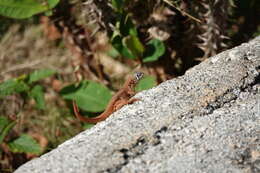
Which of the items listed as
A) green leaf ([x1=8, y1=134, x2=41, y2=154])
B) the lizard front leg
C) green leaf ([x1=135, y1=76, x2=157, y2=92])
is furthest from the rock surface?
green leaf ([x1=8, y1=134, x2=41, y2=154])

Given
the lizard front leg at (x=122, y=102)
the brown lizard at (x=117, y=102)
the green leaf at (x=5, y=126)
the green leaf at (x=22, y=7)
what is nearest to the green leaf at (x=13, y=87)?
the green leaf at (x=5, y=126)

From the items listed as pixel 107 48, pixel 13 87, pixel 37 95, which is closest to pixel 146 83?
pixel 37 95

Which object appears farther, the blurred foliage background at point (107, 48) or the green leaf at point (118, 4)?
the blurred foliage background at point (107, 48)

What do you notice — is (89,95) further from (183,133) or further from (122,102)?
(183,133)

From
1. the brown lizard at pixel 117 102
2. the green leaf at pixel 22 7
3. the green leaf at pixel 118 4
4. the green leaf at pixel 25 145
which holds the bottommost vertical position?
the green leaf at pixel 25 145

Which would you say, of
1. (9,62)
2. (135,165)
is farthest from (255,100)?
(9,62)

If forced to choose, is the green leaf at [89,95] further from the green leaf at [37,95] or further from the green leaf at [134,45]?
the green leaf at [134,45]

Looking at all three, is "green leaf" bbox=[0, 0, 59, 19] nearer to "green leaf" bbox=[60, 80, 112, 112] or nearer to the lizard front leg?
"green leaf" bbox=[60, 80, 112, 112]
